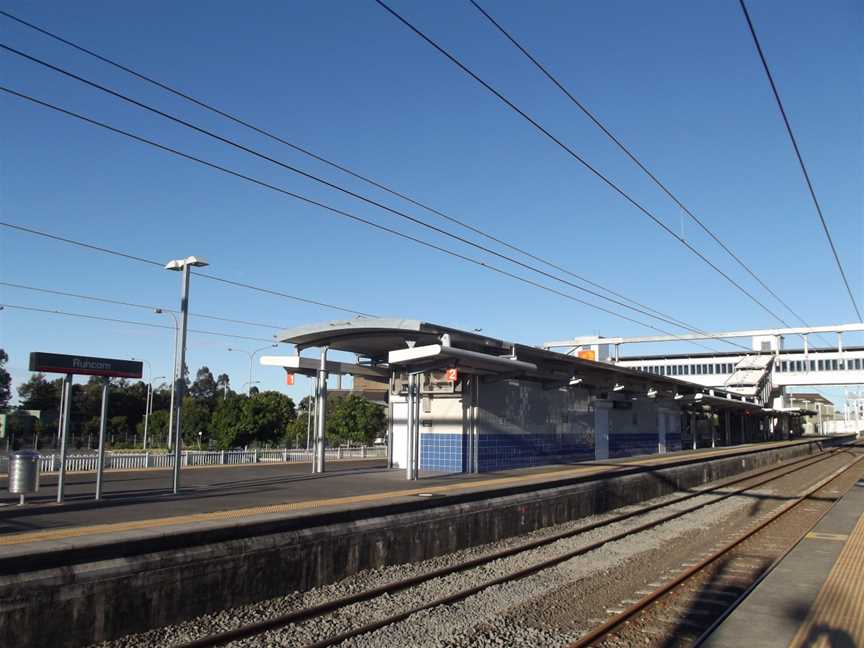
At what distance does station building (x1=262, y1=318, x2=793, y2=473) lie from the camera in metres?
18.7

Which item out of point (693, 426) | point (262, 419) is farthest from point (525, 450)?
point (693, 426)

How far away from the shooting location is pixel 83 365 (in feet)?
46.1

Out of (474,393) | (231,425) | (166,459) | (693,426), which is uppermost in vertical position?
(474,393)

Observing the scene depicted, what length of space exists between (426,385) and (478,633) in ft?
45.7

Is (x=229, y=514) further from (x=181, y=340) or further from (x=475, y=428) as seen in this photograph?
(x=475, y=428)

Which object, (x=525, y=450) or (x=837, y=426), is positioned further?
(x=837, y=426)

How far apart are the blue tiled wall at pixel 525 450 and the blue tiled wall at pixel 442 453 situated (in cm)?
69

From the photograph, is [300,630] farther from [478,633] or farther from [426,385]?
[426,385]

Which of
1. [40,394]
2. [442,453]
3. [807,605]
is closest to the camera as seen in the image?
[807,605]

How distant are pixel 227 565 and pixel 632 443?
28.4 m

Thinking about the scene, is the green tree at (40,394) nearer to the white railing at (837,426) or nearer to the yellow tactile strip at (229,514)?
the yellow tactile strip at (229,514)

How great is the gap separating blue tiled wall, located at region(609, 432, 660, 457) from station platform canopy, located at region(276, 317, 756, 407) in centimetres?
685

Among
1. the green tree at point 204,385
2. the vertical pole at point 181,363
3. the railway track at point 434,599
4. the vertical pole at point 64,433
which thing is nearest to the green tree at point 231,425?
the vertical pole at point 181,363

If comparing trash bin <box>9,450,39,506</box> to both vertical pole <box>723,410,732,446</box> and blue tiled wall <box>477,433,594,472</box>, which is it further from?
vertical pole <box>723,410,732,446</box>
